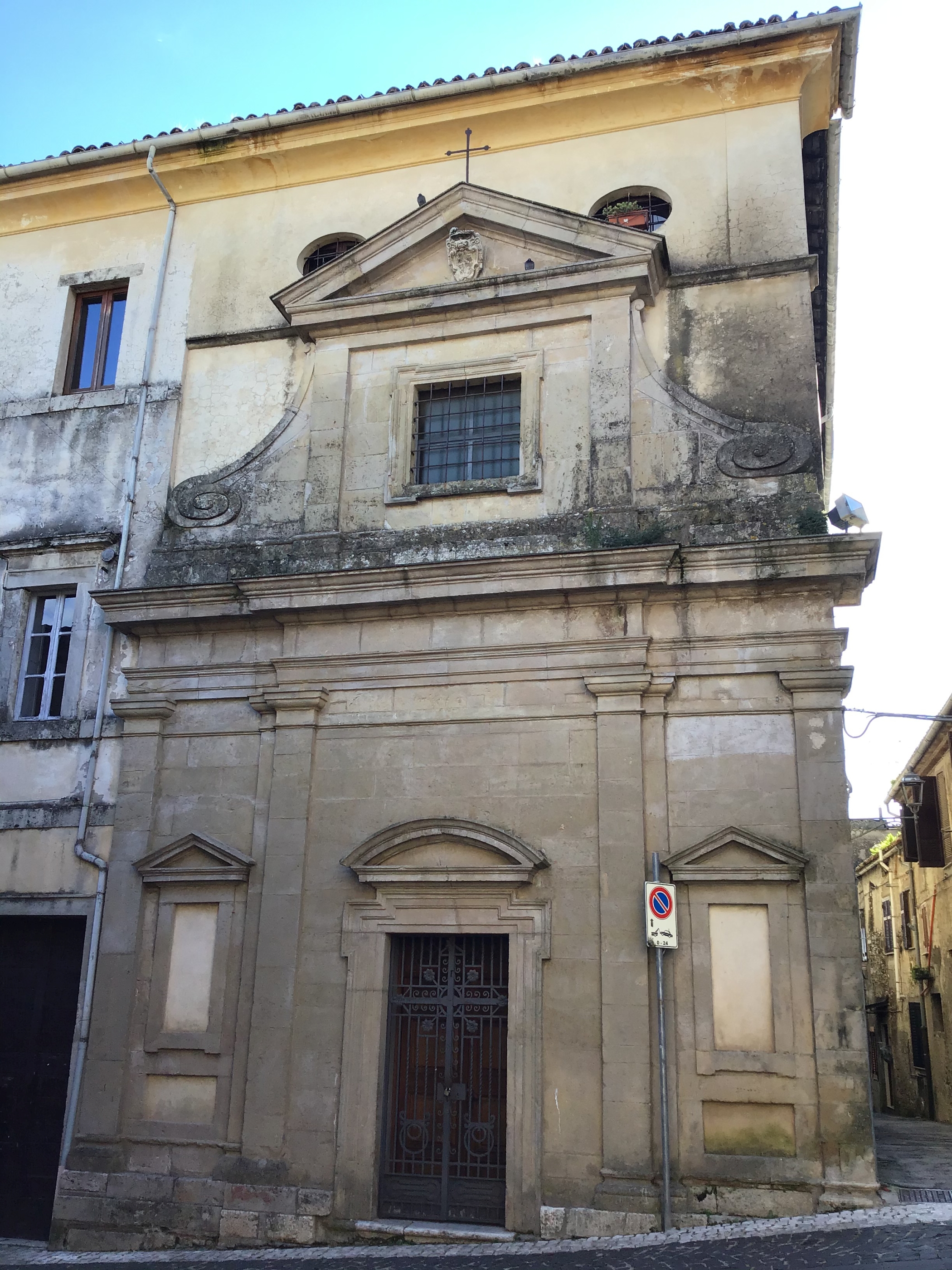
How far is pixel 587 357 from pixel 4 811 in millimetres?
8214

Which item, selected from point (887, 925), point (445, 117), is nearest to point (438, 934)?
point (445, 117)

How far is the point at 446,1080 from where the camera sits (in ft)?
35.9

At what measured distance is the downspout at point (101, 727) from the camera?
38.9 feet

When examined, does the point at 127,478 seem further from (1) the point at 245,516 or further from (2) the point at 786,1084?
(2) the point at 786,1084

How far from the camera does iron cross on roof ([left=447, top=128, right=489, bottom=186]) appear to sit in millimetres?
13930

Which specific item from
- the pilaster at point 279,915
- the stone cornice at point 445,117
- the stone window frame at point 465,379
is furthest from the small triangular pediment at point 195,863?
the stone cornice at point 445,117

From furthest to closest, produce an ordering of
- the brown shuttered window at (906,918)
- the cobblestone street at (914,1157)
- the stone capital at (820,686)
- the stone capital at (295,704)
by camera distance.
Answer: the brown shuttered window at (906,918) → the stone capital at (295,704) → the stone capital at (820,686) → the cobblestone street at (914,1157)

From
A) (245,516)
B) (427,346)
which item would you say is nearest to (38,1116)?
(245,516)

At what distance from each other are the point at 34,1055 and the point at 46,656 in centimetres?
447

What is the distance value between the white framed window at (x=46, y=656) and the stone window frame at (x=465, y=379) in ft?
14.0

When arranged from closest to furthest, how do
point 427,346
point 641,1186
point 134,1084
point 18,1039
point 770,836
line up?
1. point 641,1186
2. point 770,836
3. point 134,1084
4. point 18,1039
5. point 427,346

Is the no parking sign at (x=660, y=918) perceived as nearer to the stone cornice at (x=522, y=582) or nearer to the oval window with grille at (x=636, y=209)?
the stone cornice at (x=522, y=582)

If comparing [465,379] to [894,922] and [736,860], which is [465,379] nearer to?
[736,860]

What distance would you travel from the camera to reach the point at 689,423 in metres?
12.1
